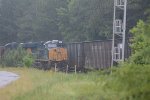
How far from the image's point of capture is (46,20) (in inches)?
3091

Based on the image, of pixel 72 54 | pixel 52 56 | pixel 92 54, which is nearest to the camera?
pixel 92 54

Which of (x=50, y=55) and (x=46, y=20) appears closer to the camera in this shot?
(x=50, y=55)

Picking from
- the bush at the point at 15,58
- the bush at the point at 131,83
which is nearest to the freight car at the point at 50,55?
the bush at the point at 15,58

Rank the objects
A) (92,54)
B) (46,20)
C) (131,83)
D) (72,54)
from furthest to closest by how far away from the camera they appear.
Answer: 1. (46,20)
2. (72,54)
3. (92,54)
4. (131,83)

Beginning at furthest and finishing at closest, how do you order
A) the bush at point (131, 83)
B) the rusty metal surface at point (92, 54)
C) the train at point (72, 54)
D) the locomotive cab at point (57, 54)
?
the locomotive cab at point (57, 54) < the train at point (72, 54) < the rusty metal surface at point (92, 54) < the bush at point (131, 83)

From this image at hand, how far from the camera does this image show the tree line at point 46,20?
2655 inches

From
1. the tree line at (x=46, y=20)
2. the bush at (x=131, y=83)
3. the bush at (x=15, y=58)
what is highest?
the tree line at (x=46, y=20)

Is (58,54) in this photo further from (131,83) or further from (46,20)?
(46,20)

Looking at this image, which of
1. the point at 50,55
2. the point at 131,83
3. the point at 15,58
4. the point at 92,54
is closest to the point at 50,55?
the point at 50,55

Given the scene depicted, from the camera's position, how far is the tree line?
67.4 meters

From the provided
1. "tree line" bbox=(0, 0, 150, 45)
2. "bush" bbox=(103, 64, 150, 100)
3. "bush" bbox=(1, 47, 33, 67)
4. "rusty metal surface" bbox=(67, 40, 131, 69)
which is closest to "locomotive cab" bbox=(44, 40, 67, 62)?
"rusty metal surface" bbox=(67, 40, 131, 69)

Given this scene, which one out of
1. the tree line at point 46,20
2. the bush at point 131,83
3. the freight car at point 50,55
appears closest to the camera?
the bush at point 131,83

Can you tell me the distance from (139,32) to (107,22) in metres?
54.5

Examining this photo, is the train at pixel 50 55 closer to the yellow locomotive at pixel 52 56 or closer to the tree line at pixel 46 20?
the yellow locomotive at pixel 52 56
